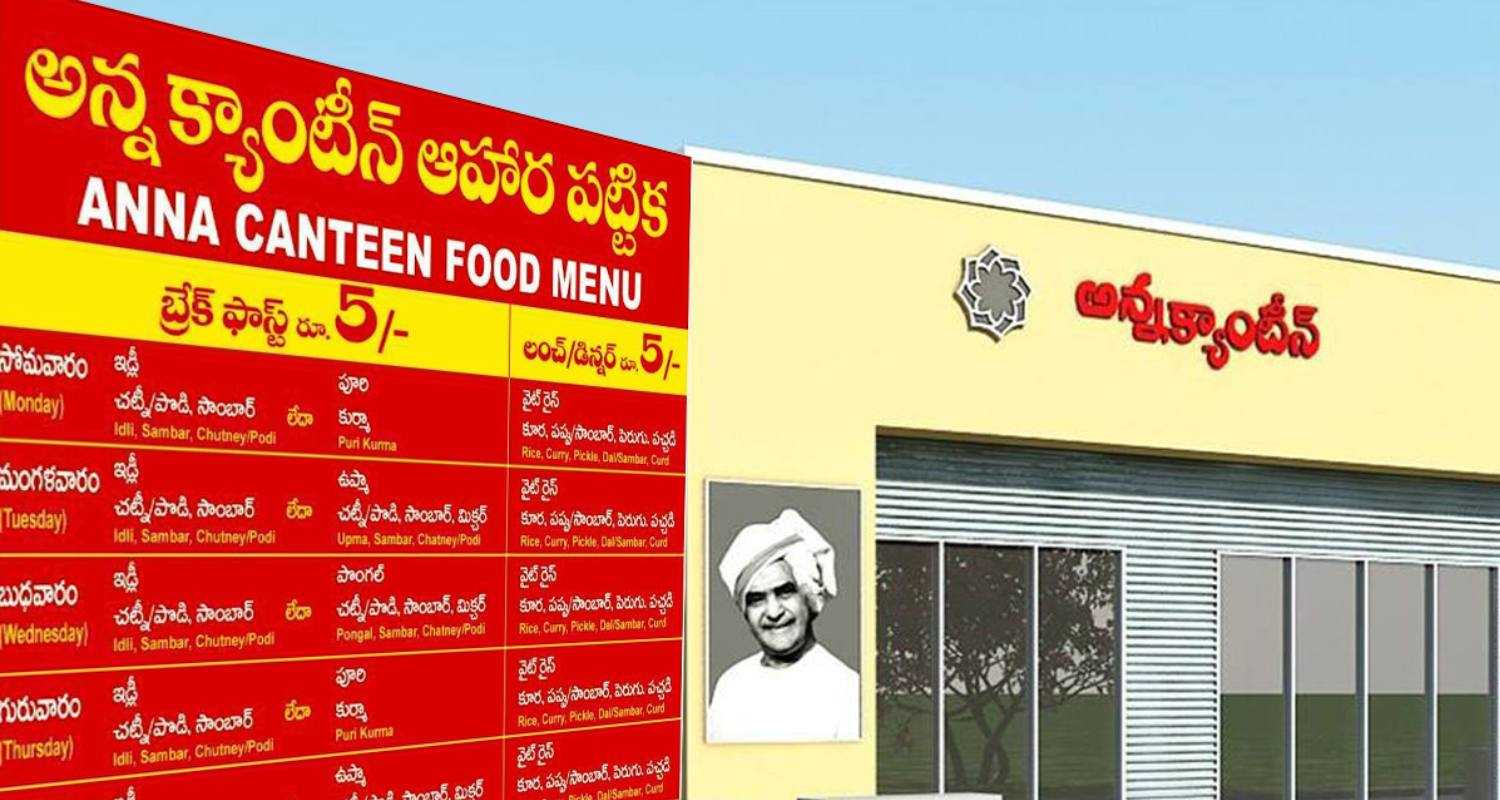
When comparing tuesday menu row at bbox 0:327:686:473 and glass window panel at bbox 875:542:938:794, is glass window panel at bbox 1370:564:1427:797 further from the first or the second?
tuesday menu row at bbox 0:327:686:473

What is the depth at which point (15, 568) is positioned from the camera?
1491 cm

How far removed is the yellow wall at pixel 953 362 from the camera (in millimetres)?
Answer: 22328

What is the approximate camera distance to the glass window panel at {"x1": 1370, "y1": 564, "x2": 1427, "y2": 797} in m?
29.8

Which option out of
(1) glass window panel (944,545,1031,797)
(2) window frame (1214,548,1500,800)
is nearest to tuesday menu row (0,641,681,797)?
(1) glass window panel (944,545,1031,797)

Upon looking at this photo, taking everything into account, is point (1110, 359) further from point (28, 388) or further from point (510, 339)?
point (28, 388)

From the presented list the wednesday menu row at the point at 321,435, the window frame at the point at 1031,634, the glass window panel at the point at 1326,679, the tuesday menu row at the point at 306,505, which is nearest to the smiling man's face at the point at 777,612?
the window frame at the point at 1031,634

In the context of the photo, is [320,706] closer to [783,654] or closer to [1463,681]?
[783,654]

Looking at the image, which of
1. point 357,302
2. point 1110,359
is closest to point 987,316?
point 1110,359

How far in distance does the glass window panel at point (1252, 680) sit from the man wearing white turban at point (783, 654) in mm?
6071

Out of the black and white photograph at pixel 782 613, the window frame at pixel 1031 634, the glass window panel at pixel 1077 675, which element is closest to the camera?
the black and white photograph at pixel 782 613

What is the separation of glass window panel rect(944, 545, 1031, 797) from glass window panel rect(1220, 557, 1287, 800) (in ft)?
10.9

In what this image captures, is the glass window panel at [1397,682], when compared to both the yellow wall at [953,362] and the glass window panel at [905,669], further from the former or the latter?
the glass window panel at [905,669]

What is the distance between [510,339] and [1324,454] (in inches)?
485

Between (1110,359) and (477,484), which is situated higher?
(1110,359)
